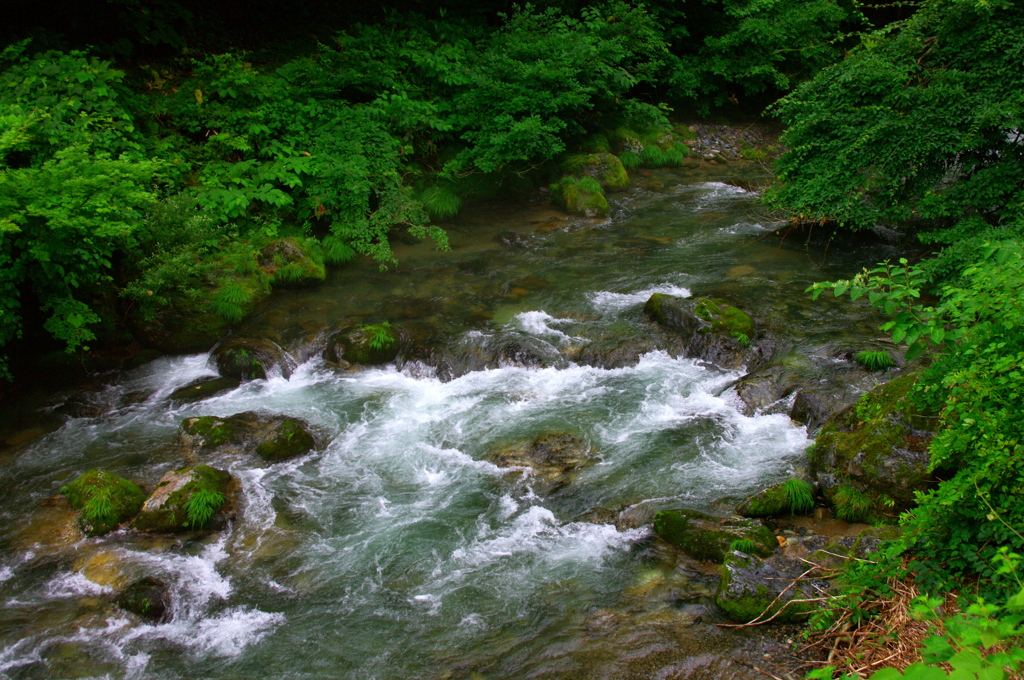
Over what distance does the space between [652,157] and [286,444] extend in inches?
526

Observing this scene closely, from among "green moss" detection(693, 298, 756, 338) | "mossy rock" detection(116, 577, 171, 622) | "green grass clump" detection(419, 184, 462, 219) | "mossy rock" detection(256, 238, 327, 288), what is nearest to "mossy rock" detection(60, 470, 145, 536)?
"mossy rock" detection(116, 577, 171, 622)

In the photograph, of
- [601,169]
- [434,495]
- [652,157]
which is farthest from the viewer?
[652,157]

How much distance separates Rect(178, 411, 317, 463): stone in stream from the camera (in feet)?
24.2

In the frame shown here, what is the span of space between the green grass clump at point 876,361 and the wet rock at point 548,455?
12.0 feet

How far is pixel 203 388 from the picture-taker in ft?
28.4

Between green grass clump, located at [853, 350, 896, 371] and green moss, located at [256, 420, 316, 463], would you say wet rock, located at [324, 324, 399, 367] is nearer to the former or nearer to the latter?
green moss, located at [256, 420, 316, 463]

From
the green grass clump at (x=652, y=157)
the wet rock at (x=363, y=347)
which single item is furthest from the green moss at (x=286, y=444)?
the green grass clump at (x=652, y=157)

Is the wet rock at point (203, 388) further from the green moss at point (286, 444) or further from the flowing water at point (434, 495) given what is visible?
the green moss at point (286, 444)

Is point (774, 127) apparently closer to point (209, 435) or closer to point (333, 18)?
point (333, 18)

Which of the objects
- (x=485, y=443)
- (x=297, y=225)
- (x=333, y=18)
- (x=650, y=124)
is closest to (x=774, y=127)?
(x=650, y=124)

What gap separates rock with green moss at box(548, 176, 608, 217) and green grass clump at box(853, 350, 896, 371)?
7386 millimetres

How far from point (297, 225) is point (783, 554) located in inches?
384

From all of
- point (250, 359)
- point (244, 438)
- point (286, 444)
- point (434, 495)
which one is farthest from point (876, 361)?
point (250, 359)

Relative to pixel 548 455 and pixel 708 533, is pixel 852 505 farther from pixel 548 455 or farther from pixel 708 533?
pixel 548 455
